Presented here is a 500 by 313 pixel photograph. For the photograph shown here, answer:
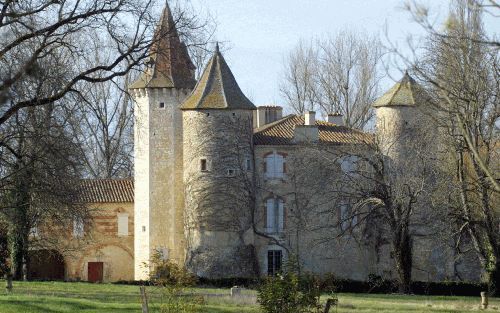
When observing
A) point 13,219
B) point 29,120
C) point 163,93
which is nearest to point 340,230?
point 163,93

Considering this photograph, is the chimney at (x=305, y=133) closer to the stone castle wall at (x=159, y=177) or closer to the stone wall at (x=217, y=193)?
the stone wall at (x=217, y=193)

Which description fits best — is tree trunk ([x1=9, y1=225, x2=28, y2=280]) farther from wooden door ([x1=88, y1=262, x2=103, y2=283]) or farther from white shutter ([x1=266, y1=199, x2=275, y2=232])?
white shutter ([x1=266, y1=199, x2=275, y2=232])

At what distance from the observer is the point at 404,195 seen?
45312 millimetres

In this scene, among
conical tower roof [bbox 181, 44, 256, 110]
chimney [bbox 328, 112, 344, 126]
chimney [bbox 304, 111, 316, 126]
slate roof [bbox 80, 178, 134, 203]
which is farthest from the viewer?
chimney [bbox 328, 112, 344, 126]

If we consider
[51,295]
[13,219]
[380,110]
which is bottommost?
[51,295]

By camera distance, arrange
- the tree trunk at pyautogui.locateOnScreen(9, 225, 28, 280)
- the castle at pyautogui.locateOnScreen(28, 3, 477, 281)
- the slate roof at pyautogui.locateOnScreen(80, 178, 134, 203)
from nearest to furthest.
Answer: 1. the tree trunk at pyautogui.locateOnScreen(9, 225, 28, 280)
2. the castle at pyautogui.locateOnScreen(28, 3, 477, 281)
3. the slate roof at pyautogui.locateOnScreen(80, 178, 134, 203)

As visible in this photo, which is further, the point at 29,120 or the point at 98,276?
the point at 98,276

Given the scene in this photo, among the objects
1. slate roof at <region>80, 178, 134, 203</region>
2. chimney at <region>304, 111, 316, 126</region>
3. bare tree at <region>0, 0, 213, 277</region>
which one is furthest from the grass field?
chimney at <region>304, 111, 316, 126</region>

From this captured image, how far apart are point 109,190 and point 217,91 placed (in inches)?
307

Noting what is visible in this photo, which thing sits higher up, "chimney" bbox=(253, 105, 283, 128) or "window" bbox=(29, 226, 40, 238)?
"chimney" bbox=(253, 105, 283, 128)

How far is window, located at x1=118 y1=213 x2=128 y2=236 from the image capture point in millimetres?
55062

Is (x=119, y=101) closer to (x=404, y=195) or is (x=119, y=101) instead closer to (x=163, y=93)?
(x=163, y=93)

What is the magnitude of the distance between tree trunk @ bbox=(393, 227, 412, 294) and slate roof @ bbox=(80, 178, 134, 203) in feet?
47.7

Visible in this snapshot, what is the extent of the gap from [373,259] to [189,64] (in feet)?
38.0
